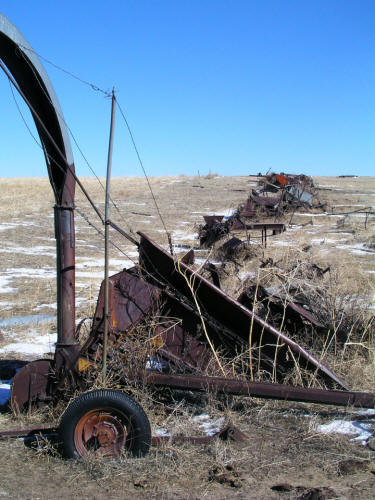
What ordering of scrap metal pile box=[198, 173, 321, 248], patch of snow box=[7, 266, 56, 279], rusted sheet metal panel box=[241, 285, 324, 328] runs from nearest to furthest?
rusted sheet metal panel box=[241, 285, 324, 328], patch of snow box=[7, 266, 56, 279], scrap metal pile box=[198, 173, 321, 248]

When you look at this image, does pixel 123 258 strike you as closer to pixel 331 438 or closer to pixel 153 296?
pixel 153 296

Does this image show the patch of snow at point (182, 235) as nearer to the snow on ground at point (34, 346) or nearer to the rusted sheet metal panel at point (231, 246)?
the rusted sheet metal panel at point (231, 246)

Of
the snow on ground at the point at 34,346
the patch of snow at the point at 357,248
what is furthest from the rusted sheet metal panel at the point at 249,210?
the snow on ground at the point at 34,346

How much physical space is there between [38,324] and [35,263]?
5.63 m

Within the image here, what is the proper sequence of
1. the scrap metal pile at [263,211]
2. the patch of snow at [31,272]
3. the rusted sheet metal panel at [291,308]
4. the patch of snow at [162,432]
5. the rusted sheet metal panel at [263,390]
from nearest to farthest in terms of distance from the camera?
the rusted sheet metal panel at [263,390] < the patch of snow at [162,432] < the rusted sheet metal panel at [291,308] < the patch of snow at [31,272] < the scrap metal pile at [263,211]

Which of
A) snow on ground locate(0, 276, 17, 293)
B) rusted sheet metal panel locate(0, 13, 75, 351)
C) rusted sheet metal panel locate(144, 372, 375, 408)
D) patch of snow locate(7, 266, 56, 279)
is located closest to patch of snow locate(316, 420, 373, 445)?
rusted sheet metal panel locate(144, 372, 375, 408)

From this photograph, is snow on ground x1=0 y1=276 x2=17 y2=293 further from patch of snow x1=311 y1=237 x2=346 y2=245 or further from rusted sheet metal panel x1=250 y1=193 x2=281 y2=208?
rusted sheet metal panel x1=250 y1=193 x2=281 y2=208

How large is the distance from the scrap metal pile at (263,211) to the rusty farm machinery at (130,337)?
7.10 metres

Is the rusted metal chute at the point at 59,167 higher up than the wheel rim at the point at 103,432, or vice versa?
the rusted metal chute at the point at 59,167

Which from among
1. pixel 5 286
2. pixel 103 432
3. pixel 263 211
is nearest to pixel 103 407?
pixel 103 432

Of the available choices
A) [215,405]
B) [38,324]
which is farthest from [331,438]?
[38,324]

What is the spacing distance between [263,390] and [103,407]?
1.34m

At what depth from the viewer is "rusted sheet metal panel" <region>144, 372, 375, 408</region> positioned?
425 cm

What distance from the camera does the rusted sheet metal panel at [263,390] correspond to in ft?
13.9
